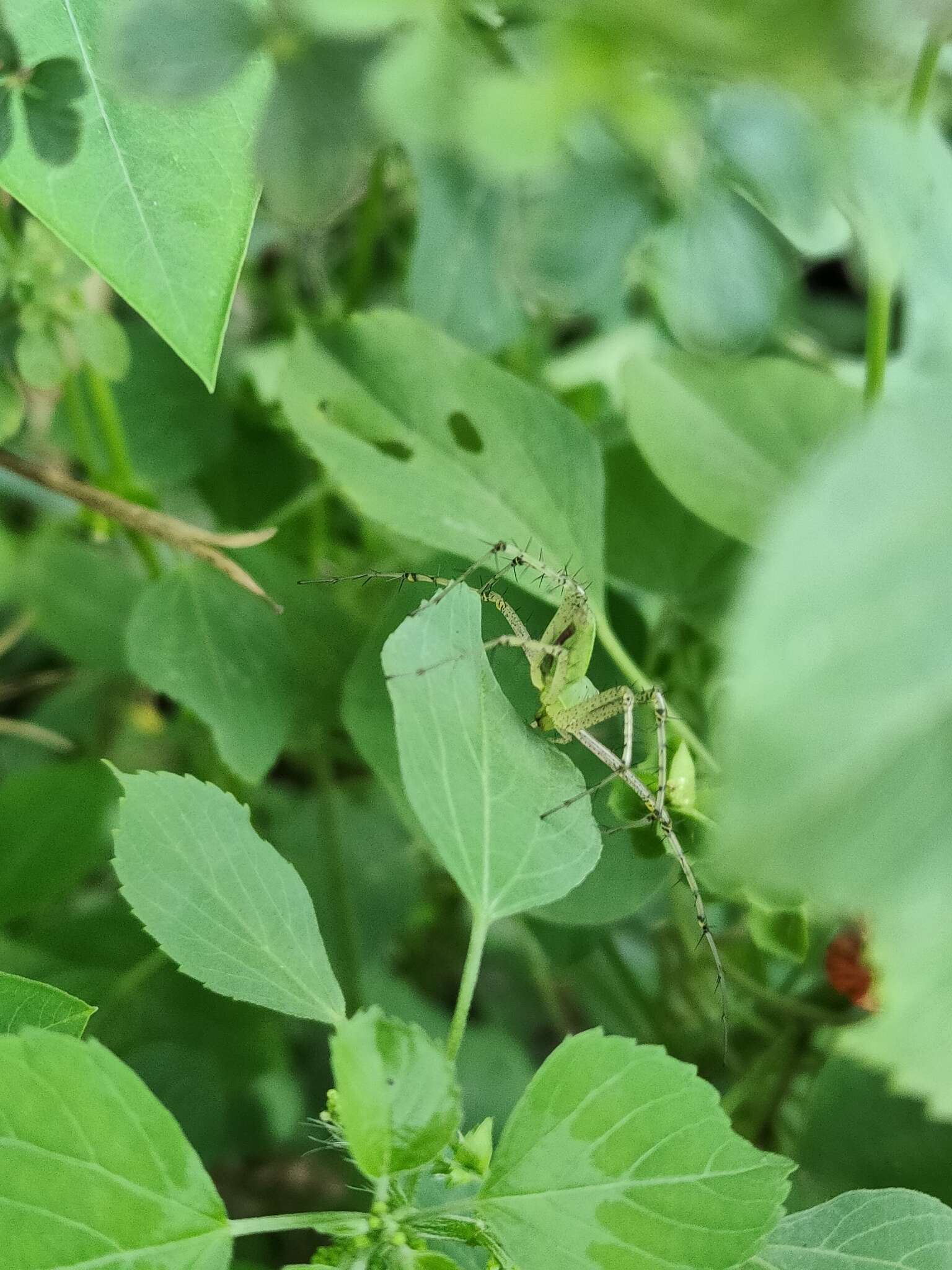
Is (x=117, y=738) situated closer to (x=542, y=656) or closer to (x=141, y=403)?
(x=141, y=403)

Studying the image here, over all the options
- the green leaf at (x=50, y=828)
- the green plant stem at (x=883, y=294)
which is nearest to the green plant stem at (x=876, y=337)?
the green plant stem at (x=883, y=294)

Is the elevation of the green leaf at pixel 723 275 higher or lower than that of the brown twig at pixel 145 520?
lower

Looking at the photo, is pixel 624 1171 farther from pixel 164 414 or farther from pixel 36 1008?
pixel 164 414

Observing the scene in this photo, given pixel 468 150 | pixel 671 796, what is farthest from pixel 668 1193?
pixel 468 150

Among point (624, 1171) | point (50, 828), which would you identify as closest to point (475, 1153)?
point (624, 1171)

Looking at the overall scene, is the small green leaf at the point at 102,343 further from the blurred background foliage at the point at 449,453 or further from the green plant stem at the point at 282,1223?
the green plant stem at the point at 282,1223

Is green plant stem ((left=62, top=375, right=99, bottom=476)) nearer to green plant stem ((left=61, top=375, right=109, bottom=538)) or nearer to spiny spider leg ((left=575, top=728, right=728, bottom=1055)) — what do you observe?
green plant stem ((left=61, top=375, right=109, bottom=538))
